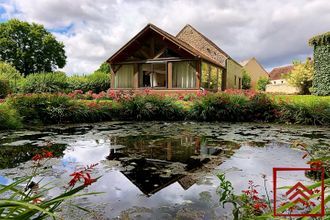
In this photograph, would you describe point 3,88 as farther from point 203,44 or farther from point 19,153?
point 203,44

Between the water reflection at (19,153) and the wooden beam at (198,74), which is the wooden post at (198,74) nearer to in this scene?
the wooden beam at (198,74)

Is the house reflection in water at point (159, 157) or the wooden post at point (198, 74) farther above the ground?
the wooden post at point (198, 74)

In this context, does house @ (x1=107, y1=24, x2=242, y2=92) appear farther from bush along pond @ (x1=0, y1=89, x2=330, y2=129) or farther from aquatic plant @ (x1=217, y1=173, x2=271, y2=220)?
aquatic plant @ (x1=217, y1=173, x2=271, y2=220)

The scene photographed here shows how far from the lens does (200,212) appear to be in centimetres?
275

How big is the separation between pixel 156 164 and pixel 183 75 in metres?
15.4

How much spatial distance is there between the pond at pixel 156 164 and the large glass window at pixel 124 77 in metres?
13.5

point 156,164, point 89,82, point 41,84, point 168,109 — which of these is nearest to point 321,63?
point 168,109

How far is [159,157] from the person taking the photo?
5.20 m

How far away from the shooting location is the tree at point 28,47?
43250 millimetres

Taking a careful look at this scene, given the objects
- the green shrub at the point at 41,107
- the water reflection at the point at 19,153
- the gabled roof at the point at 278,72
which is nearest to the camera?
the water reflection at the point at 19,153

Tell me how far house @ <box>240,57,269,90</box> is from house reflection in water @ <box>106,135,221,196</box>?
41198mm

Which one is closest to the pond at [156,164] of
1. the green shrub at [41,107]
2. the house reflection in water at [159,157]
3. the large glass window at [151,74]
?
the house reflection in water at [159,157]

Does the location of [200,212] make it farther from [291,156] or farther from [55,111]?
[55,111]

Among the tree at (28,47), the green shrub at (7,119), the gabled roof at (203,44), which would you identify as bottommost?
the green shrub at (7,119)
